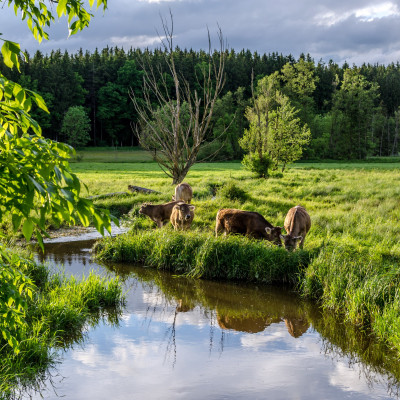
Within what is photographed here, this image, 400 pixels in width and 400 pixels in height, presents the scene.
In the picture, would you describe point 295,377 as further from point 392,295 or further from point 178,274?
point 178,274

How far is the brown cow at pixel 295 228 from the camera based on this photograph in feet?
41.5

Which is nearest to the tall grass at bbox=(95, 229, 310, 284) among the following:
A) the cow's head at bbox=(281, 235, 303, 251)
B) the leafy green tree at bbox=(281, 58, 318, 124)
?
the cow's head at bbox=(281, 235, 303, 251)

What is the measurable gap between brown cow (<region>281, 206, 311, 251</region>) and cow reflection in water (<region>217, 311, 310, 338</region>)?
3013 millimetres

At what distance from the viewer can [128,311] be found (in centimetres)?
1016

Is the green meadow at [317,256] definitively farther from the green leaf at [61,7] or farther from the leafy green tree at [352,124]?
the leafy green tree at [352,124]

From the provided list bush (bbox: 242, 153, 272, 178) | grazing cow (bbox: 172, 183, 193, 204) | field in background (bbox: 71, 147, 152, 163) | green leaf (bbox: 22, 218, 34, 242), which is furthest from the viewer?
field in background (bbox: 71, 147, 152, 163)

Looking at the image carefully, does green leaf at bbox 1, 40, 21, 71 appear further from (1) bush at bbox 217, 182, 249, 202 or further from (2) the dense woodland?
(2) the dense woodland

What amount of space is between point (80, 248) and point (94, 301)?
599cm

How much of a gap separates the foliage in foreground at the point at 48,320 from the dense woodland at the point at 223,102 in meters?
64.2

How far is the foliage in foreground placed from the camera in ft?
22.4

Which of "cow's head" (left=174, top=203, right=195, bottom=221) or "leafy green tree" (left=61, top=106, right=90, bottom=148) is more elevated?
"leafy green tree" (left=61, top=106, right=90, bottom=148)

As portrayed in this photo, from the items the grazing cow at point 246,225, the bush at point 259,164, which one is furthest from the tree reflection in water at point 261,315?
the bush at point 259,164

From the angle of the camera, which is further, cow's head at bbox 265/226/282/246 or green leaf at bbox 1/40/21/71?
cow's head at bbox 265/226/282/246

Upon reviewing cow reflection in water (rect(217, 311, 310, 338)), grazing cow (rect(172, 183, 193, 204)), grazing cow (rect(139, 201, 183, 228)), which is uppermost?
grazing cow (rect(172, 183, 193, 204))
